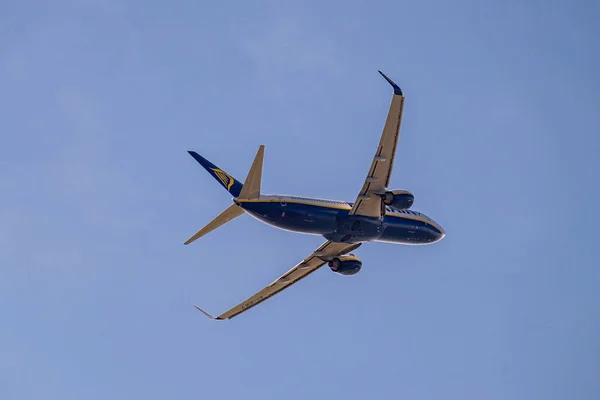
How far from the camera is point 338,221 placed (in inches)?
2808

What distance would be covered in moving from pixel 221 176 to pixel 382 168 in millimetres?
11134

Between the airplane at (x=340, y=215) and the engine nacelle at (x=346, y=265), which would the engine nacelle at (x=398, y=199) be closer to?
the airplane at (x=340, y=215)

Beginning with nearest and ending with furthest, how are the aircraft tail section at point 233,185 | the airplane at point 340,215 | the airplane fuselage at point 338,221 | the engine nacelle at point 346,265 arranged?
1. the aircraft tail section at point 233,185
2. the airplane at point 340,215
3. the airplane fuselage at point 338,221
4. the engine nacelle at point 346,265

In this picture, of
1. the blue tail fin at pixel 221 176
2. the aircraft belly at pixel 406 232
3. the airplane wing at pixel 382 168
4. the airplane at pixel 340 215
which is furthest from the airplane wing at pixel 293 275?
the blue tail fin at pixel 221 176

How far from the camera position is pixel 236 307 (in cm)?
7925

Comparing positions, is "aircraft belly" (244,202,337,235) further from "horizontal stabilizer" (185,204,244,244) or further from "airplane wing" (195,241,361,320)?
"airplane wing" (195,241,361,320)

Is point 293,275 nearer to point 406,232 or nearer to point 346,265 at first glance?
point 346,265

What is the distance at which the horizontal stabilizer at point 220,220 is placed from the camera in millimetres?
66500

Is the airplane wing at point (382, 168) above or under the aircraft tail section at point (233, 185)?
above

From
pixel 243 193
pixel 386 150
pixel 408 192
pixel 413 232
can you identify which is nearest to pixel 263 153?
pixel 243 193

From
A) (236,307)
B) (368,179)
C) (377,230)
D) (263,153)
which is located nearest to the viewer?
(263,153)

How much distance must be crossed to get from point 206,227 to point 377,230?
14.2 meters

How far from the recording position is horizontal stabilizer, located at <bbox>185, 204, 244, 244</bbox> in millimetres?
66500

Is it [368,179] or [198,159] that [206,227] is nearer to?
[198,159]
